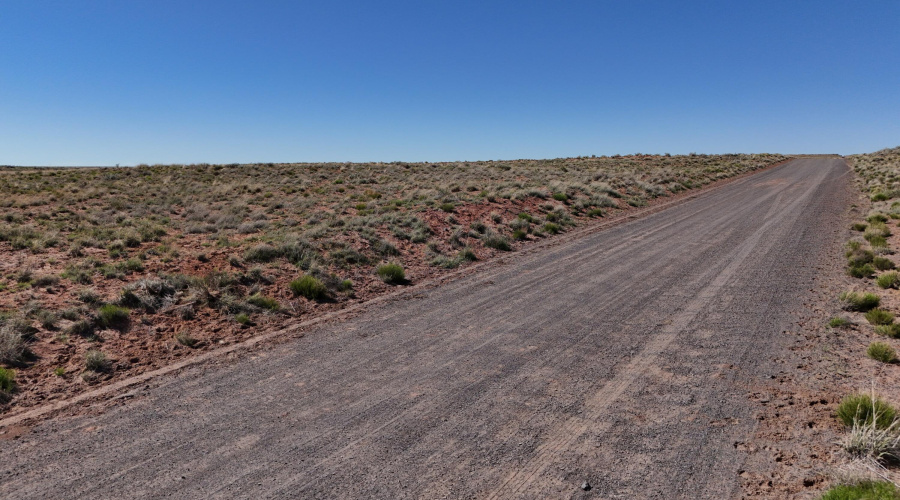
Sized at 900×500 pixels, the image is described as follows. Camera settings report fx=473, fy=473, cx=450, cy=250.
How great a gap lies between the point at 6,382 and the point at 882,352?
11.1 metres

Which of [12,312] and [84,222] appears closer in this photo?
[12,312]

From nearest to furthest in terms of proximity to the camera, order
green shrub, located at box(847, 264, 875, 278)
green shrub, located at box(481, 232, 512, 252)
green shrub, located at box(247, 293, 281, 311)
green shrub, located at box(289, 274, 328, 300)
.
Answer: green shrub, located at box(247, 293, 281, 311) < green shrub, located at box(289, 274, 328, 300) < green shrub, located at box(847, 264, 875, 278) < green shrub, located at box(481, 232, 512, 252)

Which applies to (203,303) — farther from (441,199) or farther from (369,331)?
(441,199)

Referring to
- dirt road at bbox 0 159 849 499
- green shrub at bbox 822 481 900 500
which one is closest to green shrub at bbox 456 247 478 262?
dirt road at bbox 0 159 849 499

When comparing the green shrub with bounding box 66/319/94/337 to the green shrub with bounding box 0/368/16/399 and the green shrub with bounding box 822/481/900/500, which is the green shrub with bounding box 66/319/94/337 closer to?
the green shrub with bounding box 0/368/16/399

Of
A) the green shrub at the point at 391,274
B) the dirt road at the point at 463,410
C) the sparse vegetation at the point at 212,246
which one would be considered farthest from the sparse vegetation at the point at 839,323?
the green shrub at the point at 391,274

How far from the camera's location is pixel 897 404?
5.01 metres

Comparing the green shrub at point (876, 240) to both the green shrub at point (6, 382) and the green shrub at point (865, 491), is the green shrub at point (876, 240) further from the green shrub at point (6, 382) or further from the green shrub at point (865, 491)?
the green shrub at point (6, 382)

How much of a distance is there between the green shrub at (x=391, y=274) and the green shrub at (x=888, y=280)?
989 centimetres

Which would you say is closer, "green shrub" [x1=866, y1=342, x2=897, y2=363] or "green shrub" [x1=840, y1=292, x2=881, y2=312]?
"green shrub" [x1=866, y1=342, x2=897, y2=363]

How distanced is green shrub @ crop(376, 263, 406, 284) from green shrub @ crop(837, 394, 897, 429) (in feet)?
27.8

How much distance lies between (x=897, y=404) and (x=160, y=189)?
35764 mm

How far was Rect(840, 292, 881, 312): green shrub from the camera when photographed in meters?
8.05

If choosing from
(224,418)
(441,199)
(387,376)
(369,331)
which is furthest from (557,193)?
(224,418)
